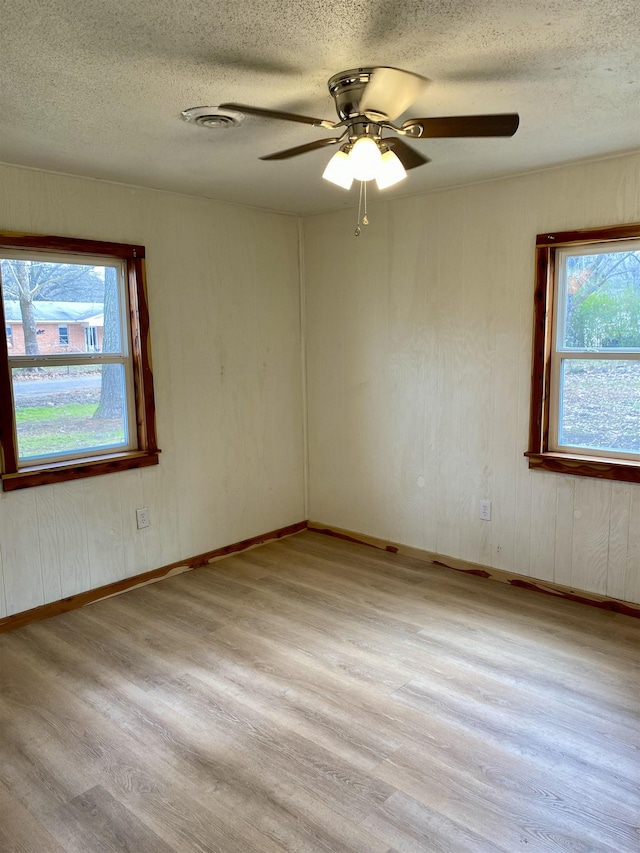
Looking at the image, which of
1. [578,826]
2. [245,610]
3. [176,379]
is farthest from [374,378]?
[578,826]

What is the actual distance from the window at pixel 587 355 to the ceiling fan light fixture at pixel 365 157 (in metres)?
1.72

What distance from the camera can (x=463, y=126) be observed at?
199 cm

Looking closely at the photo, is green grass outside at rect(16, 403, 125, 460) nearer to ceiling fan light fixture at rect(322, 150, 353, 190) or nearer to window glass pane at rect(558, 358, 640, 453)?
ceiling fan light fixture at rect(322, 150, 353, 190)

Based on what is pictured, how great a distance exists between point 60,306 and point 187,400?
97 cm

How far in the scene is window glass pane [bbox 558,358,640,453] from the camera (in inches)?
129

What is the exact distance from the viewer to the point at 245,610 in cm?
347

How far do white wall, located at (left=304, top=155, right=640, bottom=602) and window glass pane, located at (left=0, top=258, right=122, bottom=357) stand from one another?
1595 mm

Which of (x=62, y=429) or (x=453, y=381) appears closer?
(x=62, y=429)

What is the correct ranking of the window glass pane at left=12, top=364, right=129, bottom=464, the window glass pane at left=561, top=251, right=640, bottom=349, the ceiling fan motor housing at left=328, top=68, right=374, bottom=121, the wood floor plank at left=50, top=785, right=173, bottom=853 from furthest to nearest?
the window glass pane at left=12, top=364, right=129, bottom=464, the window glass pane at left=561, top=251, right=640, bottom=349, the ceiling fan motor housing at left=328, top=68, right=374, bottom=121, the wood floor plank at left=50, top=785, right=173, bottom=853

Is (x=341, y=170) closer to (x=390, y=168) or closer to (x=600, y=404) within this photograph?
(x=390, y=168)

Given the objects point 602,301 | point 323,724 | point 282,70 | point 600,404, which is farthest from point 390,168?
point 323,724

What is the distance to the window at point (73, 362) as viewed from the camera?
323cm

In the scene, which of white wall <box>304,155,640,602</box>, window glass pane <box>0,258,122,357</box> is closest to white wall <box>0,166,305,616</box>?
window glass pane <box>0,258,122,357</box>

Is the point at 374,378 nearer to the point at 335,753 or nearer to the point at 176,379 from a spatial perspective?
the point at 176,379
